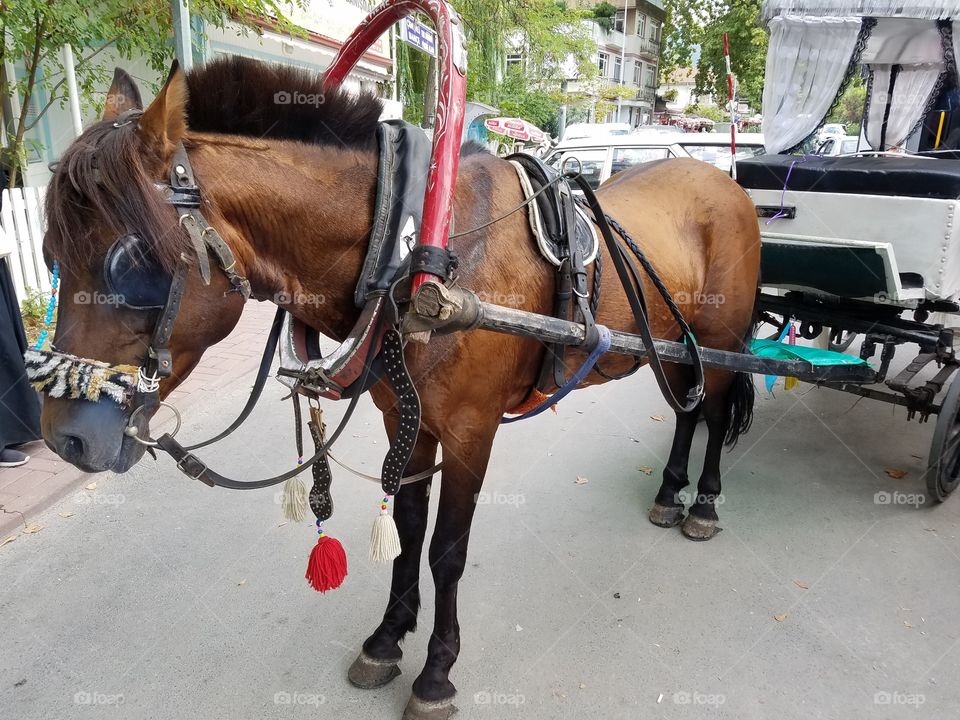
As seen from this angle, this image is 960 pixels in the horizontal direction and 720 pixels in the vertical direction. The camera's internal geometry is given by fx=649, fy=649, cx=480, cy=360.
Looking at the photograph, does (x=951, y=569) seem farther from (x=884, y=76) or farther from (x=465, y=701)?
(x=884, y=76)

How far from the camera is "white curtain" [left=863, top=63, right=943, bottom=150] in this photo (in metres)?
3.62

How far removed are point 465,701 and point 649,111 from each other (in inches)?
1994

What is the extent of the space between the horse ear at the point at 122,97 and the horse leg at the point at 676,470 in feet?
8.41

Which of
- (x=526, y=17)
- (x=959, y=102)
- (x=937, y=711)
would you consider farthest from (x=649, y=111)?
(x=937, y=711)

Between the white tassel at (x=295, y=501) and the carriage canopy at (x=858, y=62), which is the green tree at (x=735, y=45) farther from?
the white tassel at (x=295, y=501)

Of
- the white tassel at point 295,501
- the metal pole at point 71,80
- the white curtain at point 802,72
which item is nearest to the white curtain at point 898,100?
the white curtain at point 802,72

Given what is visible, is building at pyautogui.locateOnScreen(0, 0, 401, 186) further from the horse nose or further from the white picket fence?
the horse nose

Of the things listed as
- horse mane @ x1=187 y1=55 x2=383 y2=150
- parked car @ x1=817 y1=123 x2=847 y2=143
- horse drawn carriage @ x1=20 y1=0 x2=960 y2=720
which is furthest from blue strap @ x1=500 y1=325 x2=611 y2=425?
parked car @ x1=817 y1=123 x2=847 y2=143

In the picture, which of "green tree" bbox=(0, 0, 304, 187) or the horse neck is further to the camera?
"green tree" bbox=(0, 0, 304, 187)

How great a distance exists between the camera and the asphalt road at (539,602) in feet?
7.34

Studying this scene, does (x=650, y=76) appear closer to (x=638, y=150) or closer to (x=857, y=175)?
(x=638, y=150)

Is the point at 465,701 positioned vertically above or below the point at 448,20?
below

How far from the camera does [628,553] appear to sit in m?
3.09

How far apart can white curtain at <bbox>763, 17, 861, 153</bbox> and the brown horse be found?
172cm
